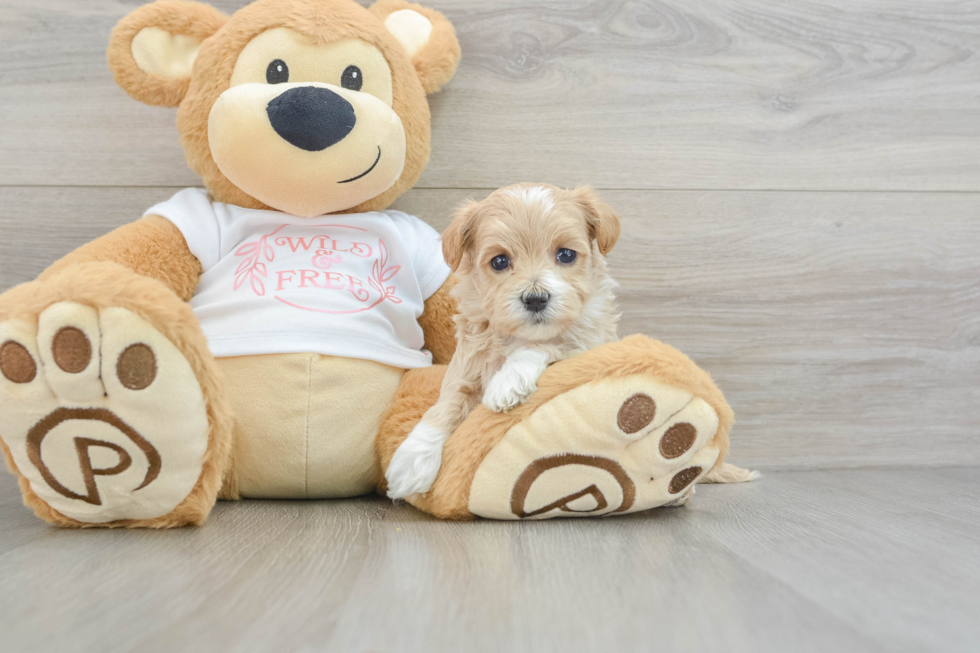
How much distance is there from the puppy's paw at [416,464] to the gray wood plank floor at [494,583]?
4 centimetres

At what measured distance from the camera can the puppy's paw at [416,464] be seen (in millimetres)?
856

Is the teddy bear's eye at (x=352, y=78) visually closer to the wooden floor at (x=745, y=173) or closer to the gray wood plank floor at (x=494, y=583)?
the wooden floor at (x=745, y=173)

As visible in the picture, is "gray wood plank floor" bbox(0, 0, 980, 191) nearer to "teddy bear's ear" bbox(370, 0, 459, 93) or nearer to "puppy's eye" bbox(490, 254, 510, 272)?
"teddy bear's ear" bbox(370, 0, 459, 93)

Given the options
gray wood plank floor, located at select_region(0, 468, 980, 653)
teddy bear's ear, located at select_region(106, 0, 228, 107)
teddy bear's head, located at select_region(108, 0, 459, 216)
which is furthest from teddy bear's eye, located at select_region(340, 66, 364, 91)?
gray wood plank floor, located at select_region(0, 468, 980, 653)

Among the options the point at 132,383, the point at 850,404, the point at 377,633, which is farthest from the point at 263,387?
the point at 850,404

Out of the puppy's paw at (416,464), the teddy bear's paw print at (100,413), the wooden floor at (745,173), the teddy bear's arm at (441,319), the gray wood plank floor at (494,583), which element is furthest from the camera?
the wooden floor at (745,173)

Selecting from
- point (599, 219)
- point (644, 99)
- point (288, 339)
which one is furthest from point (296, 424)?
point (644, 99)

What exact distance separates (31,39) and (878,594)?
1547mm

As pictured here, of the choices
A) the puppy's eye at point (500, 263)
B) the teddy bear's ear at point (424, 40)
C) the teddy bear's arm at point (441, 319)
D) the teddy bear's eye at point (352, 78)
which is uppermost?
the teddy bear's ear at point (424, 40)

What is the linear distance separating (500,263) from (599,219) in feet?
0.48

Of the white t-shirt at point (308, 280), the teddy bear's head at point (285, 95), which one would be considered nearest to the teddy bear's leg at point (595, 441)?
the white t-shirt at point (308, 280)

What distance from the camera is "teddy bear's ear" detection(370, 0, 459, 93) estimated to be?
3.71 ft

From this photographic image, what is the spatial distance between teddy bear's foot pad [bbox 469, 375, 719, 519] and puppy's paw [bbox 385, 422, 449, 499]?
66 millimetres

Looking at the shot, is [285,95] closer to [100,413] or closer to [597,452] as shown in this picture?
[100,413]
